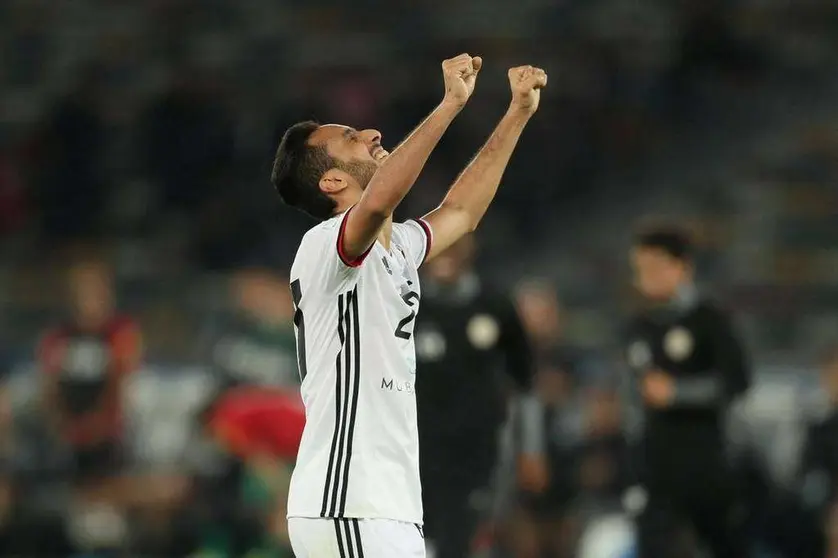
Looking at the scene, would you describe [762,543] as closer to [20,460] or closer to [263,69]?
[20,460]

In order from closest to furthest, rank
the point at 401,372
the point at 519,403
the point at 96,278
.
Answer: the point at 401,372 < the point at 519,403 < the point at 96,278

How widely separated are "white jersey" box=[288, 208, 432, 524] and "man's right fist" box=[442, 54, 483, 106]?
42cm

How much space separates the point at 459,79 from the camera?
12.3 feet

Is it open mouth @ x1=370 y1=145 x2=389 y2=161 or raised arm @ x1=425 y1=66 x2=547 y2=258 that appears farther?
raised arm @ x1=425 y1=66 x2=547 y2=258

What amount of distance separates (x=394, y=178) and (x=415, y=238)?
721mm

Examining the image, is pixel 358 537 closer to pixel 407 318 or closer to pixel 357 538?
pixel 357 538

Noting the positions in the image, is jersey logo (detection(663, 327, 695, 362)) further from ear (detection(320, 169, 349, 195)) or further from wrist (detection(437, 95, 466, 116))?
wrist (detection(437, 95, 466, 116))

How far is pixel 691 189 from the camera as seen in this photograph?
42.8 ft

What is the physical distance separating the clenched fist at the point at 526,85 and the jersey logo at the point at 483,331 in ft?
10.4

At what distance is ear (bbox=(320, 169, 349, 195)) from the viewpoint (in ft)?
13.2

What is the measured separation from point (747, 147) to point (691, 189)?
0.67m

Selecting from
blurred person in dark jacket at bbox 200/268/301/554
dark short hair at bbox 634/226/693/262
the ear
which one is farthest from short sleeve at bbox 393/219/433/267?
blurred person in dark jacket at bbox 200/268/301/554

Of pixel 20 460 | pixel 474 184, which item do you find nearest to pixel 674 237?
pixel 474 184

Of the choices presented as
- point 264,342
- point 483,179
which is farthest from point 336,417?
point 264,342
